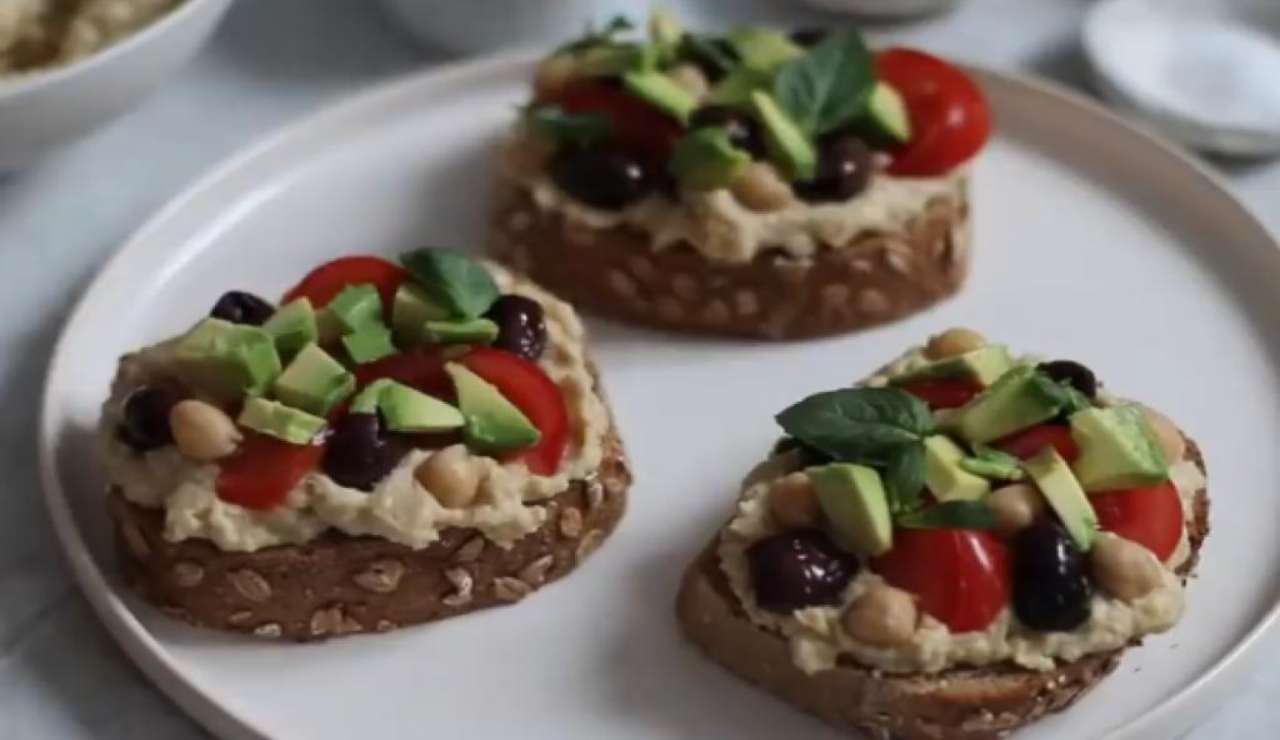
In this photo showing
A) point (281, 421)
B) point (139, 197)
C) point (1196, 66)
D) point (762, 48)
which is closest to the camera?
point (281, 421)

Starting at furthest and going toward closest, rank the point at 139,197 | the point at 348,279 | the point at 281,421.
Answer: the point at 139,197
the point at 348,279
the point at 281,421

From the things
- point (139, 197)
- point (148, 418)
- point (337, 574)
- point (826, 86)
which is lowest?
point (139, 197)

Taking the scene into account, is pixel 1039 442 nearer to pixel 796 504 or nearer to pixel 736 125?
pixel 796 504

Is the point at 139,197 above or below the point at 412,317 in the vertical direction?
below

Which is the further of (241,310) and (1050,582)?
(241,310)

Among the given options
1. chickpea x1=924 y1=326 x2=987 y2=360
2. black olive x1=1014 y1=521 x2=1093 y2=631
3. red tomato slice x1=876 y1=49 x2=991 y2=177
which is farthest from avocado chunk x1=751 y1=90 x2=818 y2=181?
black olive x1=1014 y1=521 x2=1093 y2=631

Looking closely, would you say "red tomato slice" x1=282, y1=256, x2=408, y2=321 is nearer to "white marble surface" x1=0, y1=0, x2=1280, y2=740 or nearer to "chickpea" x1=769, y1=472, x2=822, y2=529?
"white marble surface" x1=0, y1=0, x2=1280, y2=740

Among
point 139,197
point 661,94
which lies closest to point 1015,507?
point 661,94
